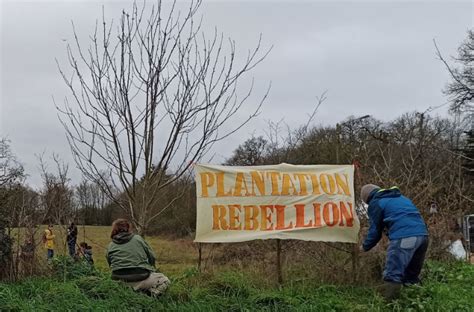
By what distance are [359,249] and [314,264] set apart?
726 mm

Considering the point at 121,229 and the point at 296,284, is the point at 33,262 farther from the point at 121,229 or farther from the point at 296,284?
the point at 296,284

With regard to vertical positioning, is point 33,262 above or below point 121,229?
below

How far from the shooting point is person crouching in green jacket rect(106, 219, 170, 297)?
255 inches

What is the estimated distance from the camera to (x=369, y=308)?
585 cm

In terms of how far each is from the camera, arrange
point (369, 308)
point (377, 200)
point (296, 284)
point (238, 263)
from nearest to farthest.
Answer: point (369, 308) < point (377, 200) < point (296, 284) < point (238, 263)

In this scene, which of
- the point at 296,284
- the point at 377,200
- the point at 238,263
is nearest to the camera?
the point at 377,200

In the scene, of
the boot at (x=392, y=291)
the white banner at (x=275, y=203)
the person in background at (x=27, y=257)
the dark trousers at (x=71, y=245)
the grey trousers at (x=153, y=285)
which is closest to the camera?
the boot at (x=392, y=291)

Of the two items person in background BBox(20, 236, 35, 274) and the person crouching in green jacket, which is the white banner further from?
person in background BBox(20, 236, 35, 274)

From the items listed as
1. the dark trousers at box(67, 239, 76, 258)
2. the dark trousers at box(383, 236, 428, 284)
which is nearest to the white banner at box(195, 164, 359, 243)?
the dark trousers at box(383, 236, 428, 284)

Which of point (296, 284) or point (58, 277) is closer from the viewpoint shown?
point (296, 284)

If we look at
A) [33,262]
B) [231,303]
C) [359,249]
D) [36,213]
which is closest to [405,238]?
[359,249]

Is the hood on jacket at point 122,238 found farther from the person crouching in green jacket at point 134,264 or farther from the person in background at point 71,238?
the person in background at point 71,238

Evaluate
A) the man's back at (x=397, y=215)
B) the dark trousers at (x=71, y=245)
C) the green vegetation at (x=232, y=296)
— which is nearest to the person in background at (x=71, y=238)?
the dark trousers at (x=71, y=245)

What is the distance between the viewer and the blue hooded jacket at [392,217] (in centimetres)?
626
